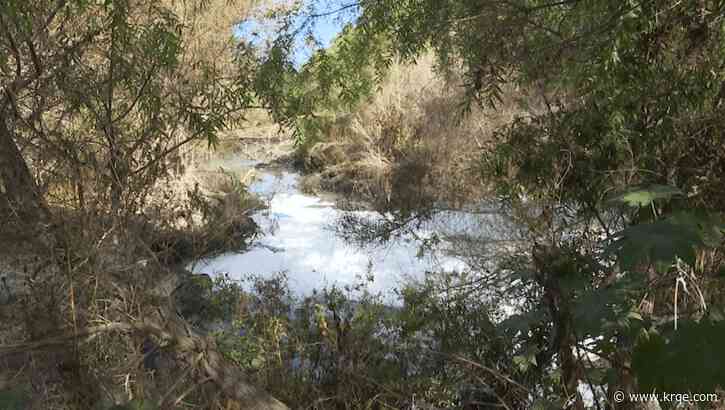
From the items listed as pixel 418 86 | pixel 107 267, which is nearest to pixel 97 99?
pixel 107 267

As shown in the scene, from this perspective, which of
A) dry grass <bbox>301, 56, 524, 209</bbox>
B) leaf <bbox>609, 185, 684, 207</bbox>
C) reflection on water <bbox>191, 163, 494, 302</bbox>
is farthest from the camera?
dry grass <bbox>301, 56, 524, 209</bbox>

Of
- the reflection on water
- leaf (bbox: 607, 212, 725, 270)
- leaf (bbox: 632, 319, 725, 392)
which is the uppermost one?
leaf (bbox: 607, 212, 725, 270)

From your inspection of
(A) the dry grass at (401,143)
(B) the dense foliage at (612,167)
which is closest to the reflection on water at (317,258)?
(A) the dry grass at (401,143)

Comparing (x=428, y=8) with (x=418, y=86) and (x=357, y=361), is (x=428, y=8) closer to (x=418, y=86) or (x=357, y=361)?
(x=357, y=361)

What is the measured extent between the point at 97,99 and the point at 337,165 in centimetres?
909

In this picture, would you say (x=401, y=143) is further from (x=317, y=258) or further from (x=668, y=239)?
(x=668, y=239)

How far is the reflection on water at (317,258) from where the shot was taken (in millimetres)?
6012

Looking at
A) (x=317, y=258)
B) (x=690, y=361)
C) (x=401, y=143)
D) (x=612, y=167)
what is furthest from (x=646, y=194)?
(x=401, y=143)

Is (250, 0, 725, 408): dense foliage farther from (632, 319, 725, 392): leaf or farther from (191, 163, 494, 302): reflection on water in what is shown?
(191, 163, 494, 302): reflection on water

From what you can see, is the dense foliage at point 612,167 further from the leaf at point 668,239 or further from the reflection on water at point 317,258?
the reflection on water at point 317,258

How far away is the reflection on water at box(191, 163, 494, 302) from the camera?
6.01 m

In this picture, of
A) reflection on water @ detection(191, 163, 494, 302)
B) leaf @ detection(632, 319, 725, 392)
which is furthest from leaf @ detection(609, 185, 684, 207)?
reflection on water @ detection(191, 163, 494, 302)

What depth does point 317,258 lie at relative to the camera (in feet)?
22.9

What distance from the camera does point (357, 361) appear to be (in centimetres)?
328
